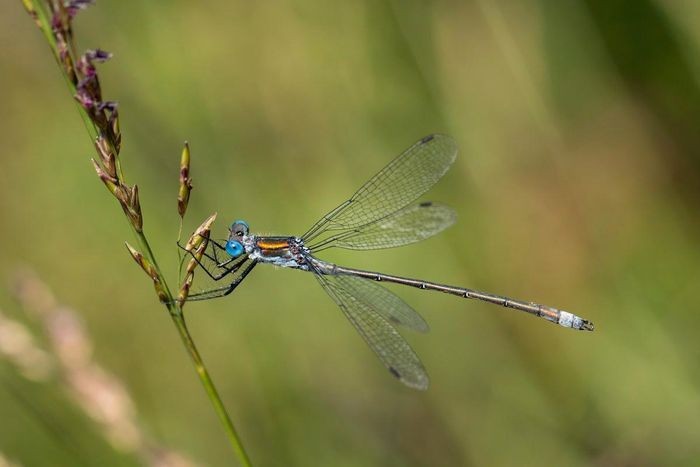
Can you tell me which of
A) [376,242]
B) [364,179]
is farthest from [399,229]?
[364,179]

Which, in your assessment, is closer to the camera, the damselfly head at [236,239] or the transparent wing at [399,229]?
the damselfly head at [236,239]

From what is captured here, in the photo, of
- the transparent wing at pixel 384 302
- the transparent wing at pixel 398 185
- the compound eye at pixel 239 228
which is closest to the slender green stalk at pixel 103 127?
the compound eye at pixel 239 228

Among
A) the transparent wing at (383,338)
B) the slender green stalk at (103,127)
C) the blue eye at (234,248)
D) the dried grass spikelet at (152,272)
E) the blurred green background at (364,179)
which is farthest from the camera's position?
the blurred green background at (364,179)

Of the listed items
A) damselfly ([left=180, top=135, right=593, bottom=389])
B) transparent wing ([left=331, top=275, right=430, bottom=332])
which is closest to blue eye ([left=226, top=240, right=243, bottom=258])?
damselfly ([left=180, top=135, right=593, bottom=389])

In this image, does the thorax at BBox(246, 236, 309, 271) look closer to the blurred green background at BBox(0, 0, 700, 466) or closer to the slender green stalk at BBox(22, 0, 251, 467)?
the blurred green background at BBox(0, 0, 700, 466)

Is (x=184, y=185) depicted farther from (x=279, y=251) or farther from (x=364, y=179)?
(x=364, y=179)

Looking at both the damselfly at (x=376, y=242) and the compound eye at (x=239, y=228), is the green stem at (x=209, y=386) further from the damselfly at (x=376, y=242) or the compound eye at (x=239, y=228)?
the compound eye at (x=239, y=228)

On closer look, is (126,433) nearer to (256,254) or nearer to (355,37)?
(256,254)
